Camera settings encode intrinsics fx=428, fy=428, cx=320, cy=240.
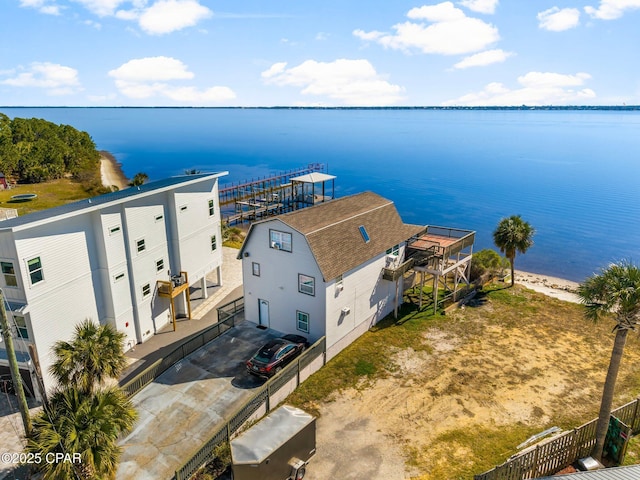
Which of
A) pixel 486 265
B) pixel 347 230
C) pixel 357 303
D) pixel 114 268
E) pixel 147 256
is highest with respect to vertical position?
pixel 347 230

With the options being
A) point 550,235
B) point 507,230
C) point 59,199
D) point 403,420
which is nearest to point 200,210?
point 403,420

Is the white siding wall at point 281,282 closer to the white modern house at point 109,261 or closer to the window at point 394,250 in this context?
the white modern house at point 109,261

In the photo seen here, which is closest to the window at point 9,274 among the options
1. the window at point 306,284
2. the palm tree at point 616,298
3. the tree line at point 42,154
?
the window at point 306,284

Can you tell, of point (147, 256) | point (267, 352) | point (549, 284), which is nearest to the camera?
point (267, 352)

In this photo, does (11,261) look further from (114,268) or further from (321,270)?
(321,270)

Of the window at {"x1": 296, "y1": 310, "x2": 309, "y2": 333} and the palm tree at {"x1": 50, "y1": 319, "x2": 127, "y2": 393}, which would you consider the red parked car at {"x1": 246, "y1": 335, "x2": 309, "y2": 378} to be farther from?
the palm tree at {"x1": 50, "y1": 319, "x2": 127, "y2": 393}

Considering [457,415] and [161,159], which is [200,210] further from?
[161,159]

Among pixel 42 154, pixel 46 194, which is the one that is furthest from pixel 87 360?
pixel 42 154
